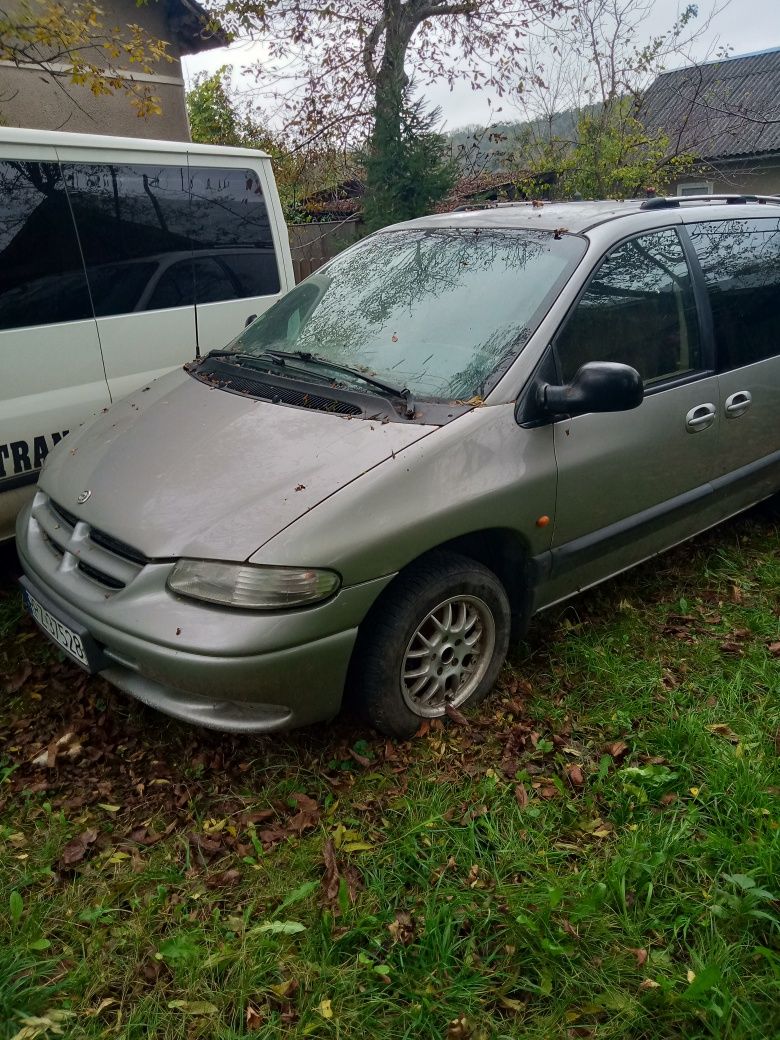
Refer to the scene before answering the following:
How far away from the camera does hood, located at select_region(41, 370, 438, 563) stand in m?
2.38

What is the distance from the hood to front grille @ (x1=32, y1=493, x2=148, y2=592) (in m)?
0.05

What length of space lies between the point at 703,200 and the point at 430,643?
2766 mm

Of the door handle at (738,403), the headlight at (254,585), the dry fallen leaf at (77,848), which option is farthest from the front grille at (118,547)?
the door handle at (738,403)

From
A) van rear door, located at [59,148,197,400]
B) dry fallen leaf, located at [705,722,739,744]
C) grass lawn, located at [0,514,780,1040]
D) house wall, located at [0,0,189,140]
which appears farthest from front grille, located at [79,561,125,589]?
house wall, located at [0,0,189,140]

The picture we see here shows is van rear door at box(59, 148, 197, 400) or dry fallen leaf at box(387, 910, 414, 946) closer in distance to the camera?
dry fallen leaf at box(387, 910, 414, 946)

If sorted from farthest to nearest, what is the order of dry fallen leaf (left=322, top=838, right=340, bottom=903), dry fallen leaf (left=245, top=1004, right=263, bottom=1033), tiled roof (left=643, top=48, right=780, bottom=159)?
1. tiled roof (left=643, top=48, right=780, bottom=159)
2. dry fallen leaf (left=322, top=838, right=340, bottom=903)
3. dry fallen leaf (left=245, top=1004, right=263, bottom=1033)

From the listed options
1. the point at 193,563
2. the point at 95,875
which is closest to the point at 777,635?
the point at 193,563

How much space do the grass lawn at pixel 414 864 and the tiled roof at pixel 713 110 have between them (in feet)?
30.3

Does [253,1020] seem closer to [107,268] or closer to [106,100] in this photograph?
[107,268]

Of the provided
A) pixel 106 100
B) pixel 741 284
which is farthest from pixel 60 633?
pixel 106 100

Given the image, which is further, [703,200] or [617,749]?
[703,200]

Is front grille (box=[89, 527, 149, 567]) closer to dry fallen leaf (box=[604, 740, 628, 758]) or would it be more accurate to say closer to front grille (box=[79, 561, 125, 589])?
front grille (box=[79, 561, 125, 589])

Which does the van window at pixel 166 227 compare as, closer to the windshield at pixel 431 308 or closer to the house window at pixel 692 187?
the windshield at pixel 431 308

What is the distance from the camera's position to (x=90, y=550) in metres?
2.59
